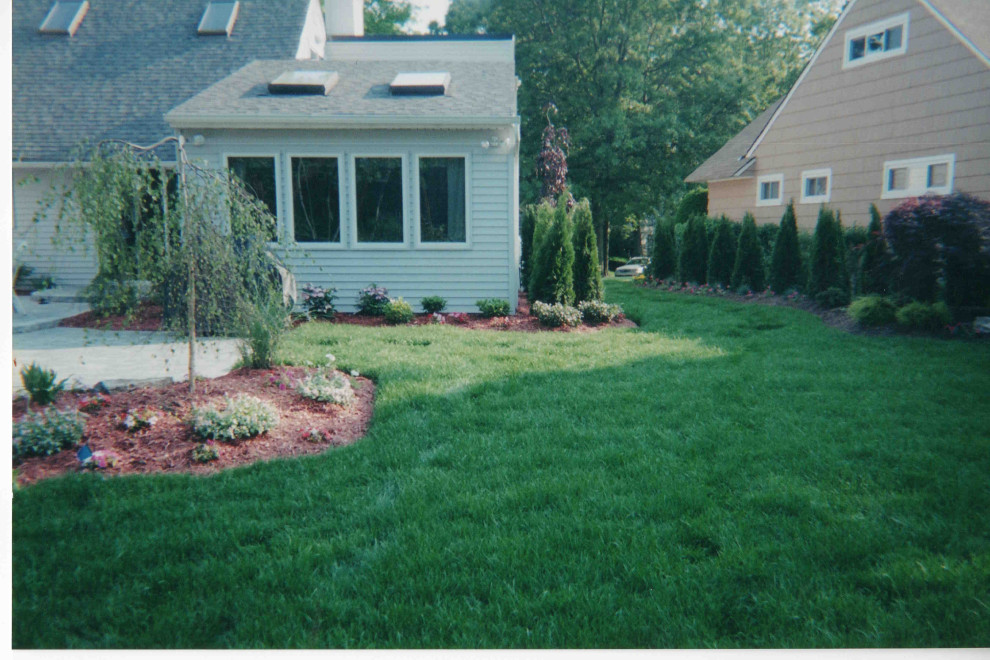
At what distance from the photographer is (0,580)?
243cm

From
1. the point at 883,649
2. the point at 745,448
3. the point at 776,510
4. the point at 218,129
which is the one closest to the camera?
the point at 883,649

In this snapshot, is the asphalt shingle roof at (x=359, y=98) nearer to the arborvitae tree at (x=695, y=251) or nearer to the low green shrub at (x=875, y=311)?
the low green shrub at (x=875, y=311)

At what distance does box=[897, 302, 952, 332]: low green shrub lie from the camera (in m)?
6.84

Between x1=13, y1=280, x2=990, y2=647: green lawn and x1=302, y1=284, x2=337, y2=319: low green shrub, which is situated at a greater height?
x1=302, y1=284, x2=337, y2=319: low green shrub

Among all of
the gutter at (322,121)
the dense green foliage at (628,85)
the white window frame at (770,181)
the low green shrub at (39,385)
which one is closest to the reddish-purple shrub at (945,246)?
the gutter at (322,121)

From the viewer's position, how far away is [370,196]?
8.70 metres

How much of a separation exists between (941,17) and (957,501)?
762cm

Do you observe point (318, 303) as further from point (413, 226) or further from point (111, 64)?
point (111, 64)

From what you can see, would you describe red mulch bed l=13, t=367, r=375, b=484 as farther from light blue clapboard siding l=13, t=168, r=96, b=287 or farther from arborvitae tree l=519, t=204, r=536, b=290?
arborvitae tree l=519, t=204, r=536, b=290

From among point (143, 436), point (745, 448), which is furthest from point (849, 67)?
point (143, 436)

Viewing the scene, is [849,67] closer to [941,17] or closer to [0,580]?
[941,17]

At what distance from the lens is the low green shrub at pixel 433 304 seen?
862 cm

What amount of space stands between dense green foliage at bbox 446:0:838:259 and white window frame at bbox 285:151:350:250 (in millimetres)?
11034

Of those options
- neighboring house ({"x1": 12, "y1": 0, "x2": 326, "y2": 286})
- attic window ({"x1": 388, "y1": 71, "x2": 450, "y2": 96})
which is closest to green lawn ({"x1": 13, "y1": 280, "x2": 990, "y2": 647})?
neighboring house ({"x1": 12, "y1": 0, "x2": 326, "y2": 286})
